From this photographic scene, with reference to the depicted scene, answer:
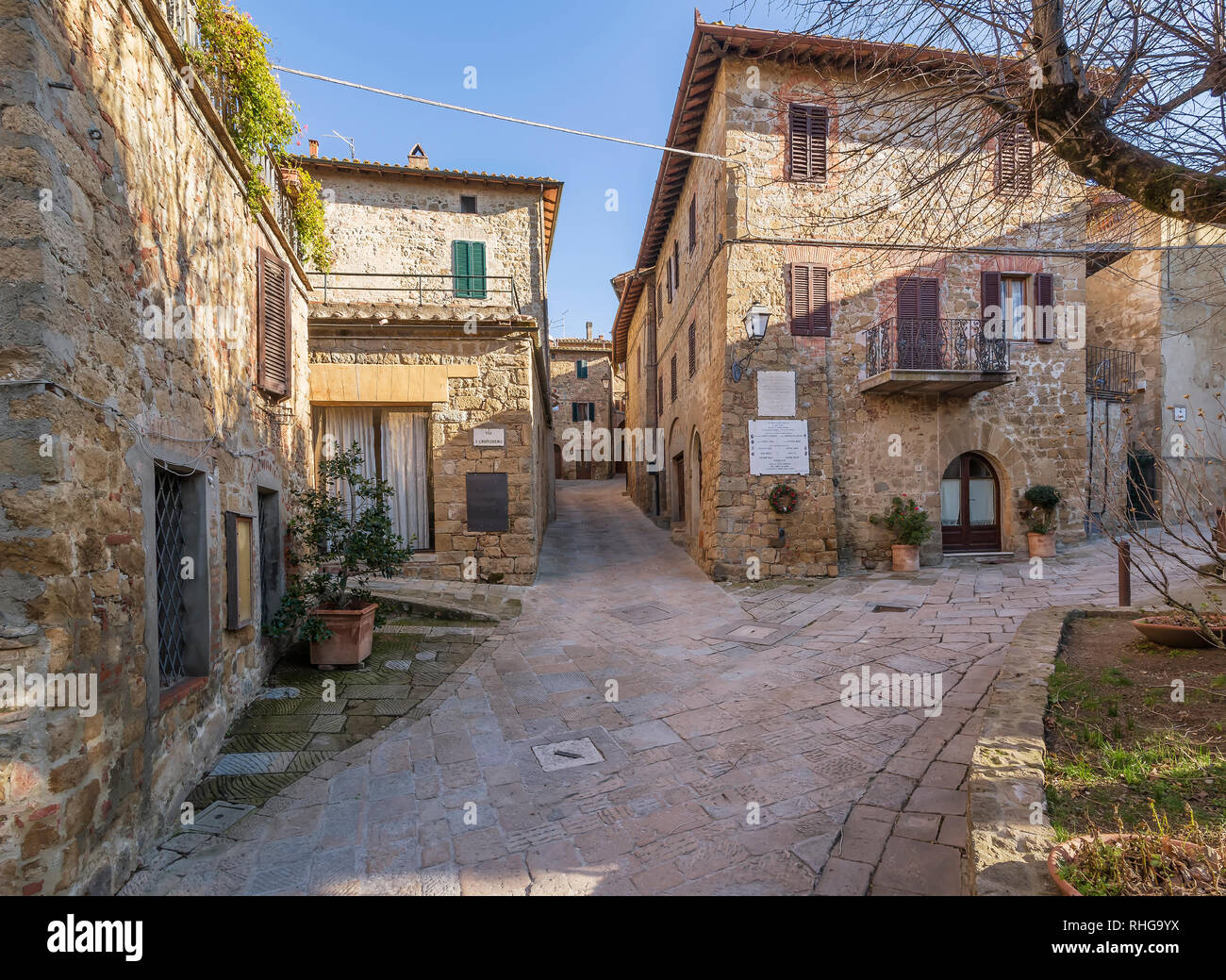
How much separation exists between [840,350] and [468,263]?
331 inches

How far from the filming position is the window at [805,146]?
990 cm

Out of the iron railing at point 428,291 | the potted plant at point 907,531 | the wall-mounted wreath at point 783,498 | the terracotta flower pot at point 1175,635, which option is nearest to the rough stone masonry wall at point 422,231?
the iron railing at point 428,291

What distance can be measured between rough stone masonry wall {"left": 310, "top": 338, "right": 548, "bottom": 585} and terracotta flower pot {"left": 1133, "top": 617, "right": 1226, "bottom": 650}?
7.29 meters

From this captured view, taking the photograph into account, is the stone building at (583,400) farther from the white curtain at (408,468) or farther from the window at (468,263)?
the white curtain at (408,468)

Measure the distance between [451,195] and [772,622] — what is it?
11844 millimetres

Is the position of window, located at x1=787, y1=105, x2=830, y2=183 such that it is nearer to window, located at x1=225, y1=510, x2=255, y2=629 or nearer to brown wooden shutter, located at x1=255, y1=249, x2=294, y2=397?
brown wooden shutter, located at x1=255, y1=249, x2=294, y2=397

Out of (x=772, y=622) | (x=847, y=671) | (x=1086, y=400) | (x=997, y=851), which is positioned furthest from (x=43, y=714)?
(x=1086, y=400)

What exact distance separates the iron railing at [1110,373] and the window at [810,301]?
6193 millimetres

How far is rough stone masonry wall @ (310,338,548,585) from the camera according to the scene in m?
9.23

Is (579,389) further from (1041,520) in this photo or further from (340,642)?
(340,642)

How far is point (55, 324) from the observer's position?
2504mm

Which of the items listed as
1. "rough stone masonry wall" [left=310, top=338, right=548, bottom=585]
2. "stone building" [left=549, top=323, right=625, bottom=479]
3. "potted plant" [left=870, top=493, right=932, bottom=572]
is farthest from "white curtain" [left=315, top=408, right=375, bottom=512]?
"stone building" [left=549, top=323, right=625, bottom=479]
